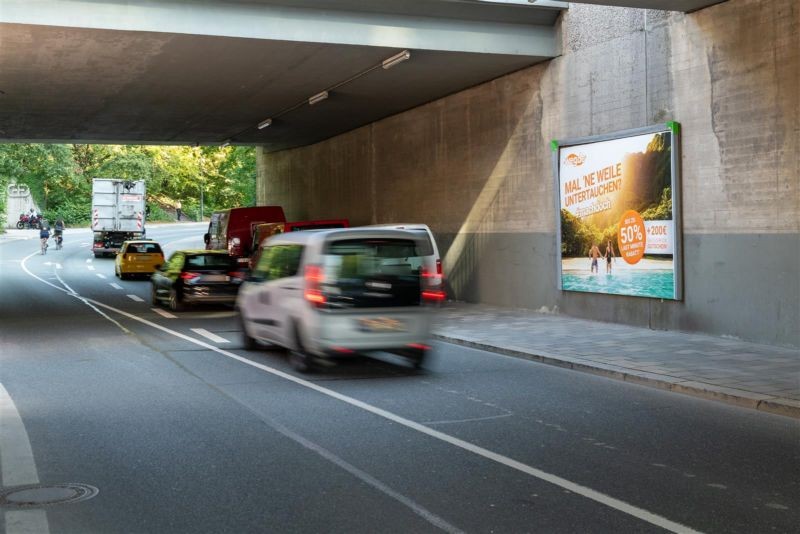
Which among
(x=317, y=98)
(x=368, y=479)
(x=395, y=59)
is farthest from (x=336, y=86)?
(x=368, y=479)

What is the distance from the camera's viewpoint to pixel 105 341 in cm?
1434

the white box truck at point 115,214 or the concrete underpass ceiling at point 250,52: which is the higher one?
the concrete underpass ceiling at point 250,52

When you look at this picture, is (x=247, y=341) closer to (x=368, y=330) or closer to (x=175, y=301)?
(x=368, y=330)

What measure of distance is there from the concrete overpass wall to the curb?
131 inches

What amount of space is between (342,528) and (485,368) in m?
6.51

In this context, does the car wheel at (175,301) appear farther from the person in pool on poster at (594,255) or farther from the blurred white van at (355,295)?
the person in pool on poster at (594,255)

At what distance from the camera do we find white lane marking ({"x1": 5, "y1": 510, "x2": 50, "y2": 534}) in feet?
16.2

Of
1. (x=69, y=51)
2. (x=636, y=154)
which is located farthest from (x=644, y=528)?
(x=69, y=51)

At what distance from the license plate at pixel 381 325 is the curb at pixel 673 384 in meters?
2.33

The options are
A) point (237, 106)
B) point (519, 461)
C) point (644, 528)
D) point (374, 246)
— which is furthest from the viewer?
point (237, 106)

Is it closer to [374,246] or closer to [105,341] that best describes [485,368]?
[374,246]

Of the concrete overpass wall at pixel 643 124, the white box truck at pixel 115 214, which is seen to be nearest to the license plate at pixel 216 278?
the concrete overpass wall at pixel 643 124

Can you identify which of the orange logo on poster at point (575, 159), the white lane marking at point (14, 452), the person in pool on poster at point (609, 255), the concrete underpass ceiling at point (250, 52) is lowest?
the white lane marking at point (14, 452)

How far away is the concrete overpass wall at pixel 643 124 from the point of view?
484 inches
